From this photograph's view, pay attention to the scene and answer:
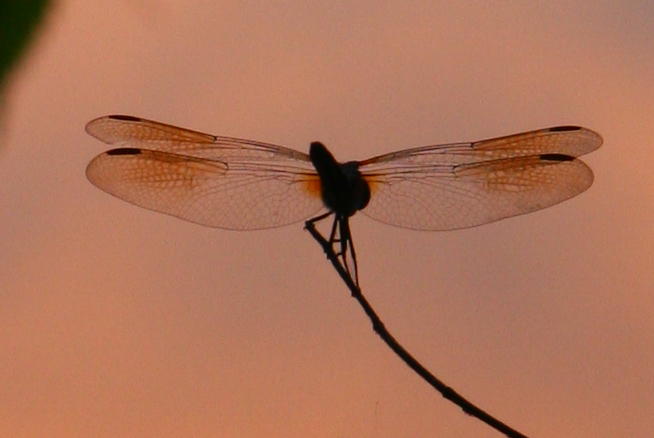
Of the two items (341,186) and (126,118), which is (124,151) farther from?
(341,186)

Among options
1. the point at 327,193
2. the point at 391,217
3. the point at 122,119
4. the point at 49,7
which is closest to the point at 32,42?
the point at 49,7

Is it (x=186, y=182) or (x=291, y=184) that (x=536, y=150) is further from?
(x=186, y=182)

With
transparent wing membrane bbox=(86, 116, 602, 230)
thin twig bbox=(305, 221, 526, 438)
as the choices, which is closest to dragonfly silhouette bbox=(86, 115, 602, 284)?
transparent wing membrane bbox=(86, 116, 602, 230)

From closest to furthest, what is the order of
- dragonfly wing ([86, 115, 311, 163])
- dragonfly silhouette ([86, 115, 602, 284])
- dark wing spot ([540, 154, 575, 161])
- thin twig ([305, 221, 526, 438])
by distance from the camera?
1. thin twig ([305, 221, 526, 438])
2. dragonfly silhouette ([86, 115, 602, 284])
3. dark wing spot ([540, 154, 575, 161])
4. dragonfly wing ([86, 115, 311, 163])

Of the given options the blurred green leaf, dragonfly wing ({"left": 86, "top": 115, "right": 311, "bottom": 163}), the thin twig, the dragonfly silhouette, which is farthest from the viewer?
dragonfly wing ({"left": 86, "top": 115, "right": 311, "bottom": 163})

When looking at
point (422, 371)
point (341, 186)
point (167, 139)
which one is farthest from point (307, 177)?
point (422, 371)

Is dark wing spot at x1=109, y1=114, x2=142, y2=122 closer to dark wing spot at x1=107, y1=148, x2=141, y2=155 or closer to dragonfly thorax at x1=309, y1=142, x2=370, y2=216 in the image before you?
dark wing spot at x1=107, y1=148, x2=141, y2=155

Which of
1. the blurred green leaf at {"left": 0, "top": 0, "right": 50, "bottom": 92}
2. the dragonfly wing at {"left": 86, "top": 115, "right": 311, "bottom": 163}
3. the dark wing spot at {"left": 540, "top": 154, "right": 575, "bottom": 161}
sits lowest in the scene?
the blurred green leaf at {"left": 0, "top": 0, "right": 50, "bottom": 92}
